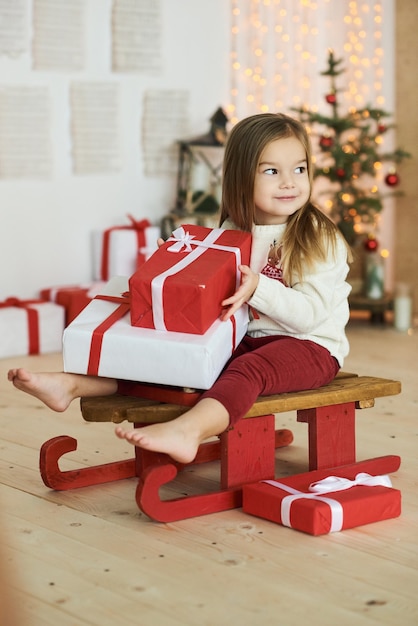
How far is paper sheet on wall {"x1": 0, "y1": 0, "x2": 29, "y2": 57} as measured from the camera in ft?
13.1

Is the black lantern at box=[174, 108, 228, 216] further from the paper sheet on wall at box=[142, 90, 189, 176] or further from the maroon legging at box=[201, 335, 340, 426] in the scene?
the maroon legging at box=[201, 335, 340, 426]

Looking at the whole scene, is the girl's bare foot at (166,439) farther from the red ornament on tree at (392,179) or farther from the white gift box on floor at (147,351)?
the red ornament on tree at (392,179)

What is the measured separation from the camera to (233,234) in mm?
2180

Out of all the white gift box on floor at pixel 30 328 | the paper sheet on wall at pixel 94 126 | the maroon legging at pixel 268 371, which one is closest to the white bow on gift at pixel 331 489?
the maroon legging at pixel 268 371

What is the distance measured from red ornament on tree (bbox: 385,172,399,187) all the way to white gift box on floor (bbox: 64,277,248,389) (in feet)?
8.49

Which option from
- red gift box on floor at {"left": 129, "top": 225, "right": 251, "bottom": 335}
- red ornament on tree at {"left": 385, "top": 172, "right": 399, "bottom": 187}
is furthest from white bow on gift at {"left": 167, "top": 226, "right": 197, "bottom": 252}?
red ornament on tree at {"left": 385, "top": 172, "right": 399, "bottom": 187}

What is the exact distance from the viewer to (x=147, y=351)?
1977 millimetres

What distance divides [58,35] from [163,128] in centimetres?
65

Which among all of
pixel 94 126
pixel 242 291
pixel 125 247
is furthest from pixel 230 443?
pixel 94 126

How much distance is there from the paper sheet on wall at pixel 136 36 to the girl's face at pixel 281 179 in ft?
7.52

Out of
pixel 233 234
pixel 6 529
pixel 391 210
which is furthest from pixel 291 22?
pixel 6 529

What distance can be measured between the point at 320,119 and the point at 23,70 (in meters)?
1.26

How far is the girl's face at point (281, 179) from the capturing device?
2.21 meters

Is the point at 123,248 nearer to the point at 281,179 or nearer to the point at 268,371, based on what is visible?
the point at 281,179
